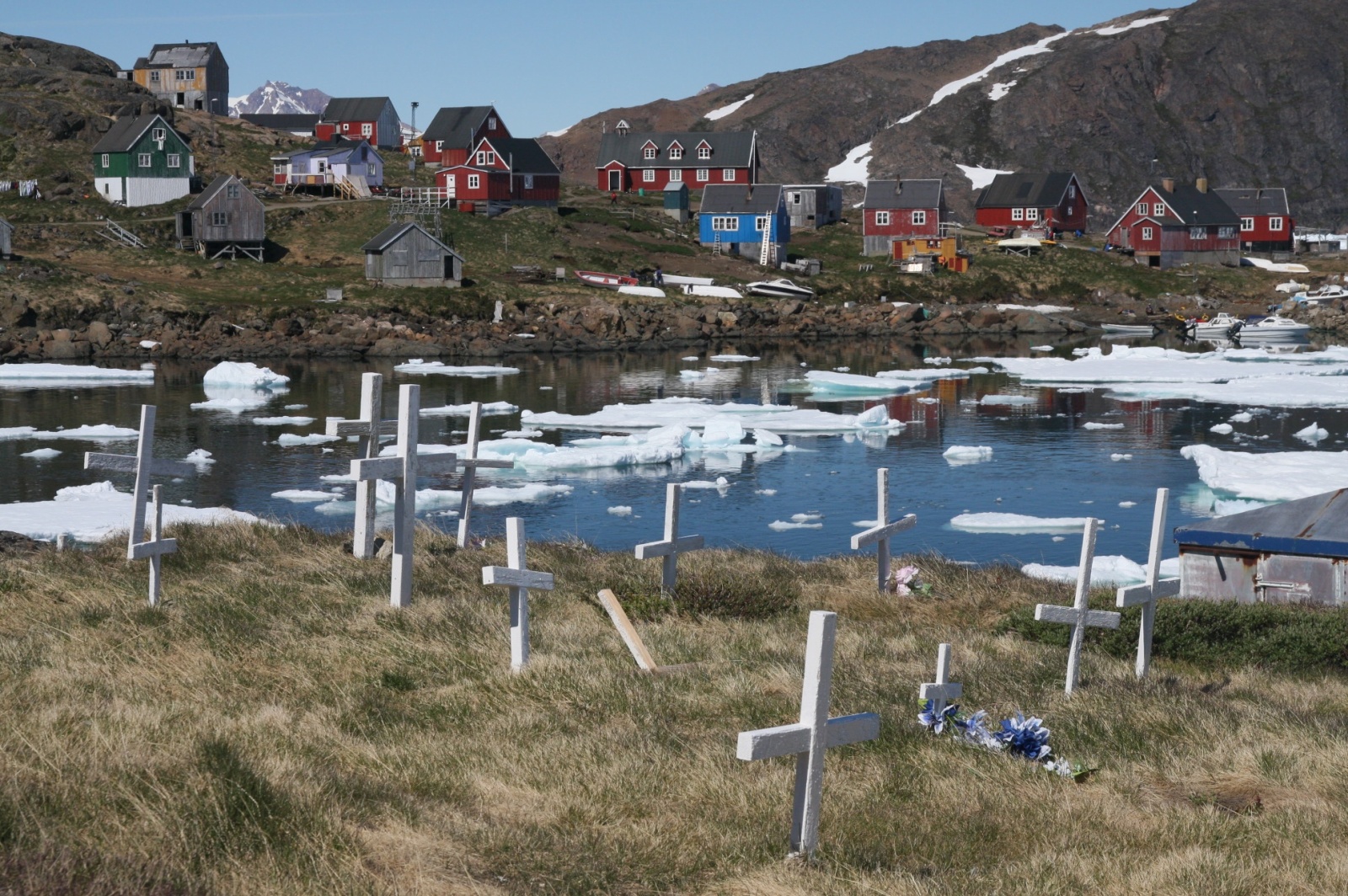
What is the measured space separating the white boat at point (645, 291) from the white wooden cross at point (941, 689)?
6709 cm

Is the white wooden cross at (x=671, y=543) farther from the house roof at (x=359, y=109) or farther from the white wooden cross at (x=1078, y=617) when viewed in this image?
the house roof at (x=359, y=109)

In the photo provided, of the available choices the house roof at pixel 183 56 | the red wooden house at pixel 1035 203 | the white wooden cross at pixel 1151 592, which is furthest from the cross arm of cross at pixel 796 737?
the house roof at pixel 183 56

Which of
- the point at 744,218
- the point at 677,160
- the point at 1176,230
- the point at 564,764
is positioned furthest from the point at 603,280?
the point at 564,764

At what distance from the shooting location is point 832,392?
172 ft

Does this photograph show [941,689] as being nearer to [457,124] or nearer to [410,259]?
[410,259]

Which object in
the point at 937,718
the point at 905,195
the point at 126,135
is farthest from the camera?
the point at 905,195

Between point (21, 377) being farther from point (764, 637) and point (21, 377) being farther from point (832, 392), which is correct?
point (764, 637)

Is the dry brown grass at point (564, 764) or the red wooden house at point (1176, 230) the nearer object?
the dry brown grass at point (564, 764)

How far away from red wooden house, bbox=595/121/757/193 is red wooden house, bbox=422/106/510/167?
9.19m

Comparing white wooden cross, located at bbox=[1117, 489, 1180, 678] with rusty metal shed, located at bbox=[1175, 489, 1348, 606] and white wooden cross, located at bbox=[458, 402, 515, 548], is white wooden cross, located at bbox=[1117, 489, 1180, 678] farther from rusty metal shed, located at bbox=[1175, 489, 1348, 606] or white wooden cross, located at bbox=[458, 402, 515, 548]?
white wooden cross, located at bbox=[458, 402, 515, 548]

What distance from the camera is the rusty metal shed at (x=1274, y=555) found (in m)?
15.9

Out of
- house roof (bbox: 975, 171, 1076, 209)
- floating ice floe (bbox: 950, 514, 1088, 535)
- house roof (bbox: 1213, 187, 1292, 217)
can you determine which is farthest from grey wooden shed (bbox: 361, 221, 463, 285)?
house roof (bbox: 1213, 187, 1292, 217)

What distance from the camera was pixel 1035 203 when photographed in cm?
11150

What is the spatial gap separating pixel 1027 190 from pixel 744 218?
3120 cm
